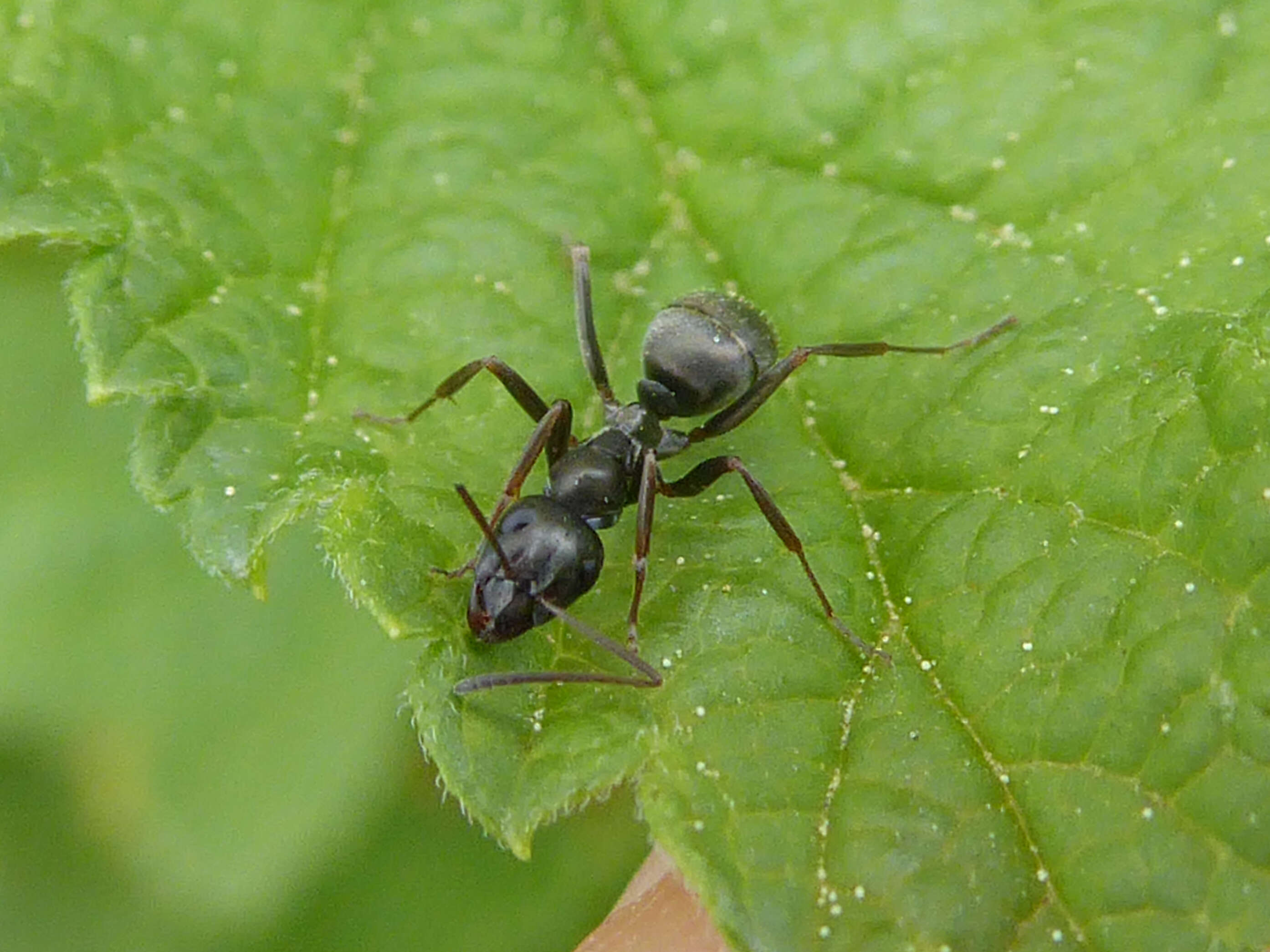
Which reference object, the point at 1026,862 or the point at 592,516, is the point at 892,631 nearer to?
the point at 1026,862

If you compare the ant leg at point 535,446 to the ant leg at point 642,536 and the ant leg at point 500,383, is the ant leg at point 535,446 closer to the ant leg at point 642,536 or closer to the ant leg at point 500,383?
the ant leg at point 500,383

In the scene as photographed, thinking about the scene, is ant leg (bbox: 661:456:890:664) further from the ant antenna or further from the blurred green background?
the blurred green background

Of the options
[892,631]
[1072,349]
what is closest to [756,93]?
[1072,349]

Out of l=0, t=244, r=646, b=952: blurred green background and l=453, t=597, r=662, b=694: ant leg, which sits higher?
l=453, t=597, r=662, b=694: ant leg

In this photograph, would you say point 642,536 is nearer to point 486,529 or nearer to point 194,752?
point 486,529

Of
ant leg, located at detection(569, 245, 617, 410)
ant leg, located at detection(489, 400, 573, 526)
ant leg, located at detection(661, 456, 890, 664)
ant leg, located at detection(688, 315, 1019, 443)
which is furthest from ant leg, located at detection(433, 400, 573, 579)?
ant leg, located at detection(688, 315, 1019, 443)

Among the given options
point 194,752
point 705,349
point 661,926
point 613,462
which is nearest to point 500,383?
point 613,462
